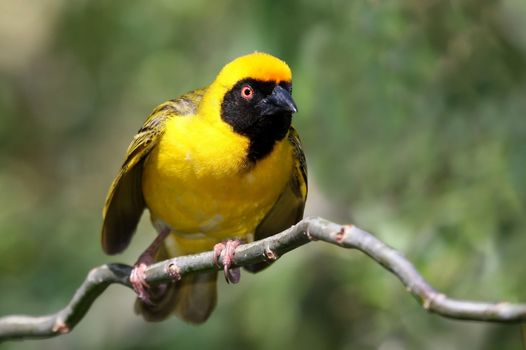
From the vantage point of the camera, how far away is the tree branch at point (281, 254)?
228cm

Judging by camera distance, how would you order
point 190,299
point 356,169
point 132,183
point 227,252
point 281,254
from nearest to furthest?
point 281,254 → point 227,252 → point 132,183 → point 190,299 → point 356,169

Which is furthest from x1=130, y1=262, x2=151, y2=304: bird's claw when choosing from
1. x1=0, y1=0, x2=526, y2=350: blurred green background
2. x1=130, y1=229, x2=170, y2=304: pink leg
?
x1=0, y1=0, x2=526, y2=350: blurred green background

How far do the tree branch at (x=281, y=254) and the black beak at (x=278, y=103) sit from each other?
1.06 metres

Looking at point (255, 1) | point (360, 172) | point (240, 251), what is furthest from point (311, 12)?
point (240, 251)

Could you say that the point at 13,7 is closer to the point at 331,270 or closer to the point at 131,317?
the point at 131,317

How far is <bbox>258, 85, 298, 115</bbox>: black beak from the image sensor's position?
4734 mm

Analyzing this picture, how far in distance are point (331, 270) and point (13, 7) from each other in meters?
5.03

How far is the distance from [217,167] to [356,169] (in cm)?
202

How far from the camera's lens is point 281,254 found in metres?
3.32

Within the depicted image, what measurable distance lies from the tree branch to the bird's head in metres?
0.94

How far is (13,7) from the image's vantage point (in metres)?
10.5

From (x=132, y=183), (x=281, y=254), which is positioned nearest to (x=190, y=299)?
(x=132, y=183)

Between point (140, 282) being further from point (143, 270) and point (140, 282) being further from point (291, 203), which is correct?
point (291, 203)

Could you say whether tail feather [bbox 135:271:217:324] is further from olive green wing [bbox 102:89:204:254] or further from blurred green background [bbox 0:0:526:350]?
blurred green background [bbox 0:0:526:350]
